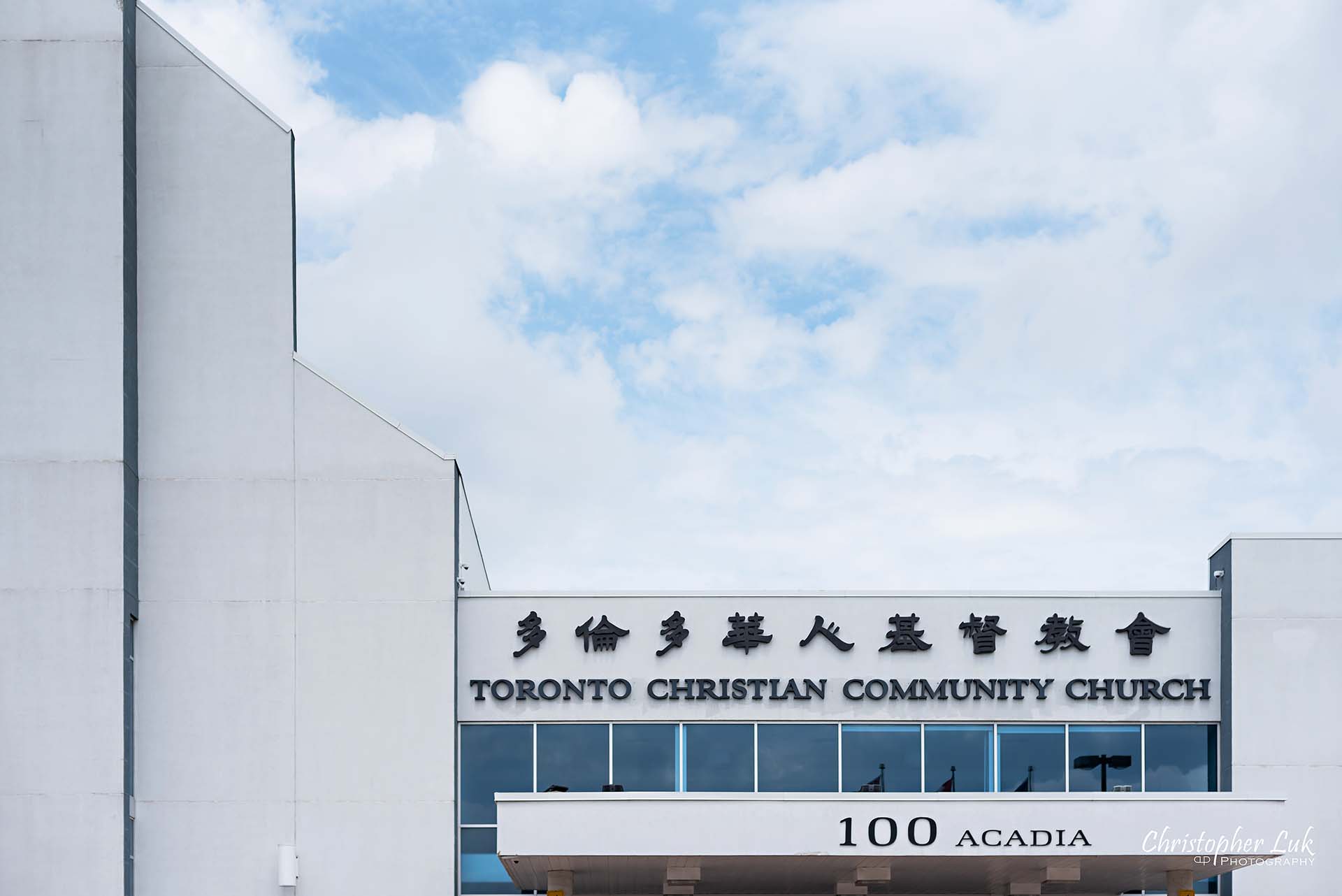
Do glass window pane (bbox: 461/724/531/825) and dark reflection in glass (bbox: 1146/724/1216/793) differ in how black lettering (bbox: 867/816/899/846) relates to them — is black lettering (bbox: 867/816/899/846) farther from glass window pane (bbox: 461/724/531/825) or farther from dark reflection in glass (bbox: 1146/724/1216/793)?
dark reflection in glass (bbox: 1146/724/1216/793)

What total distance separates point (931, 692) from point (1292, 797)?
19.8 feet

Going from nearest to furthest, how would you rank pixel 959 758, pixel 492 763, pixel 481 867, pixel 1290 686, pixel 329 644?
pixel 329 644 → pixel 481 867 → pixel 492 763 → pixel 1290 686 → pixel 959 758

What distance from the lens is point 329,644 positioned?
1052 inches

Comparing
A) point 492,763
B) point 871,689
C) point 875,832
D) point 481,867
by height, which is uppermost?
point 871,689

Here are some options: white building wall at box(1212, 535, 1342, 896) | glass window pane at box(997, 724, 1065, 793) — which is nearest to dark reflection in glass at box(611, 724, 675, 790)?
glass window pane at box(997, 724, 1065, 793)

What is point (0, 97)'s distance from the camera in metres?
Answer: 26.5

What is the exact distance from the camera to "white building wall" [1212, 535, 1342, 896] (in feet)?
88.9

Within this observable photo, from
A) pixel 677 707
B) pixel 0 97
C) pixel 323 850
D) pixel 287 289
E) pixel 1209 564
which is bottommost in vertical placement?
pixel 323 850

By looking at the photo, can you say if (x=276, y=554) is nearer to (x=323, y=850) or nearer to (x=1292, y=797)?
(x=323, y=850)

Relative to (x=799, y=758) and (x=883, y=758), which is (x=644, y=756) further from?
(x=883, y=758)

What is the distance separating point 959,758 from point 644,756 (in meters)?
5.24

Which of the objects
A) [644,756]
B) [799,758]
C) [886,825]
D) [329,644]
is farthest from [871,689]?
[329,644]

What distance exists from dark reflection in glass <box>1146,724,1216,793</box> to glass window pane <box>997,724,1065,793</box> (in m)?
1.55

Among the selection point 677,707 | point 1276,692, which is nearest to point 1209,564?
point 1276,692
